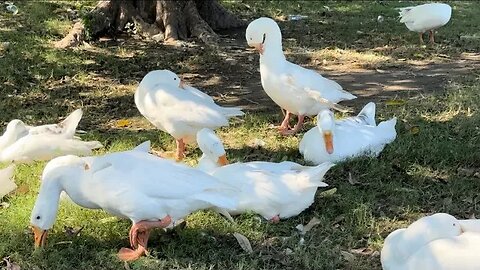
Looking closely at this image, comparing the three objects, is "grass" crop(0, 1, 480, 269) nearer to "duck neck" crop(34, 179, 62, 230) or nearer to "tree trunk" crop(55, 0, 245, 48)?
"duck neck" crop(34, 179, 62, 230)

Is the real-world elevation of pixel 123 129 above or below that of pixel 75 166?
below

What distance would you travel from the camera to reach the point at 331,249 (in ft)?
14.2

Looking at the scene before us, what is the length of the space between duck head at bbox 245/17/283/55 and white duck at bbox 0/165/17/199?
2.34 meters

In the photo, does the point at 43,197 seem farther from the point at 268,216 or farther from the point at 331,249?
the point at 331,249

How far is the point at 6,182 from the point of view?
16.6ft

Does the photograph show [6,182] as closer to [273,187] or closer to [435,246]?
[273,187]

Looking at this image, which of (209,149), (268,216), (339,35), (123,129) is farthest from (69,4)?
(268,216)

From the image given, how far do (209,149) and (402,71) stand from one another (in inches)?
156

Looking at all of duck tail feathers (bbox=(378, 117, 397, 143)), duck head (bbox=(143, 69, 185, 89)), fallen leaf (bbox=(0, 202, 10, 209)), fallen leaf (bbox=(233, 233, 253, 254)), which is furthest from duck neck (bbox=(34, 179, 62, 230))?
duck tail feathers (bbox=(378, 117, 397, 143))

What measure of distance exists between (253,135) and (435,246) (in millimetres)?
2865

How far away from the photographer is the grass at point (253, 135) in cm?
431

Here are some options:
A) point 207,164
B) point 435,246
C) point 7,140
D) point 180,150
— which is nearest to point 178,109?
point 180,150

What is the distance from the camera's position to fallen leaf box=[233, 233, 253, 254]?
4320 millimetres

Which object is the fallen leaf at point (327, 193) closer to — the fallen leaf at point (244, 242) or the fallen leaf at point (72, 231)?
the fallen leaf at point (244, 242)
